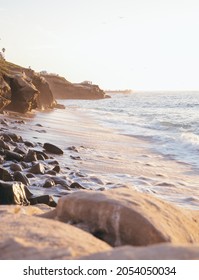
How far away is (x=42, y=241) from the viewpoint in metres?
3.16

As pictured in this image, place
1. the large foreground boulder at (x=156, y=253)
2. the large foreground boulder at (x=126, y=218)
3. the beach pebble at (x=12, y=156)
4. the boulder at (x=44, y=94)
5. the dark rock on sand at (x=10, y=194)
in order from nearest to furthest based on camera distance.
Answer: the large foreground boulder at (x=156, y=253) → the large foreground boulder at (x=126, y=218) → the dark rock on sand at (x=10, y=194) → the beach pebble at (x=12, y=156) → the boulder at (x=44, y=94)

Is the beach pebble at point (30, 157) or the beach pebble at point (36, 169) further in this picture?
the beach pebble at point (30, 157)

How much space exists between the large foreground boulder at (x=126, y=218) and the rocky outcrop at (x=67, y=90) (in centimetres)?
12476

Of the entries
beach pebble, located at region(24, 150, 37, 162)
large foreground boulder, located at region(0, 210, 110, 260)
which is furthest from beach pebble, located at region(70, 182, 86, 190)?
large foreground boulder, located at region(0, 210, 110, 260)

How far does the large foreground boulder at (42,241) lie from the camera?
2.92m

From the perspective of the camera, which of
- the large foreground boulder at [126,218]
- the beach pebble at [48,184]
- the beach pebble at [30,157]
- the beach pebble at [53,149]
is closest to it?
the large foreground boulder at [126,218]

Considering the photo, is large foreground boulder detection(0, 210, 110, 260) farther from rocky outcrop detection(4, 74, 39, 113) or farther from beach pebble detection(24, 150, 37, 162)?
rocky outcrop detection(4, 74, 39, 113)

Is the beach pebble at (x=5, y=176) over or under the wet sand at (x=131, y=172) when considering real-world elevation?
over

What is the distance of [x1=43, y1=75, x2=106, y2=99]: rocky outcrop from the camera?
12938 centimetres

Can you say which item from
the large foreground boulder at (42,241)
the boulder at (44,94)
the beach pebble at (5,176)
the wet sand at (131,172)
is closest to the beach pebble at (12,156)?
the wet sand at (131,172)

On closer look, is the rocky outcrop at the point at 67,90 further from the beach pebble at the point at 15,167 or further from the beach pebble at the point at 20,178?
the beach pebble at the point at 20,178

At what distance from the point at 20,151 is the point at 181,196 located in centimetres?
411

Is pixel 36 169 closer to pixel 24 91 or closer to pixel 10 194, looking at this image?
pixel 10 194

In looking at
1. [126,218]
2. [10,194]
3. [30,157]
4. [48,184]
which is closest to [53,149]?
[30,157]
